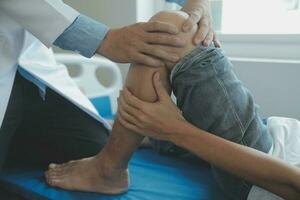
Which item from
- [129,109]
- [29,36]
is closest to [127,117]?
[129,109]

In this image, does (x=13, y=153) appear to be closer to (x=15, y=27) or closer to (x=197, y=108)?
(x=15, y=27)

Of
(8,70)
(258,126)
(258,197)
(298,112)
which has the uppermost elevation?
(8,70)

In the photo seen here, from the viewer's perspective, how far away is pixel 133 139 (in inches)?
35.1

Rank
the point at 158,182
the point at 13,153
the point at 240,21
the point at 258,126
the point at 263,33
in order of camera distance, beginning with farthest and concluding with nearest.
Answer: the point at 240,21 < the point at 263,33 < the point at 13,153 < the point at 158,182 < the point at 258,126

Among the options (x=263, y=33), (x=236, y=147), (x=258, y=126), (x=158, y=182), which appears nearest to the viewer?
(x=236, y=147)

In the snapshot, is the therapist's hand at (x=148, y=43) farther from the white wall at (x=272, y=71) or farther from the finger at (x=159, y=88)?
the white wall at (x=272, y=71)

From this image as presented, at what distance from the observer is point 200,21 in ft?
3.02

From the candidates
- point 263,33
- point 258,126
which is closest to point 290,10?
point 263,33

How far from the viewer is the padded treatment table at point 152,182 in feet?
3.06

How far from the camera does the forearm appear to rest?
2.34 feet

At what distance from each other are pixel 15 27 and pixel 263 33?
4.07ft

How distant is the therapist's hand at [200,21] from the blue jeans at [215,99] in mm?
30

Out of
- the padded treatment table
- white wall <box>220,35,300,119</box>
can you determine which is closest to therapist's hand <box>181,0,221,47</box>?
the padded treatment table

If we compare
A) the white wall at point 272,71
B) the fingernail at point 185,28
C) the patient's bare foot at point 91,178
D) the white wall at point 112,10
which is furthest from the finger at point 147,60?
the white wall at point 112,10
